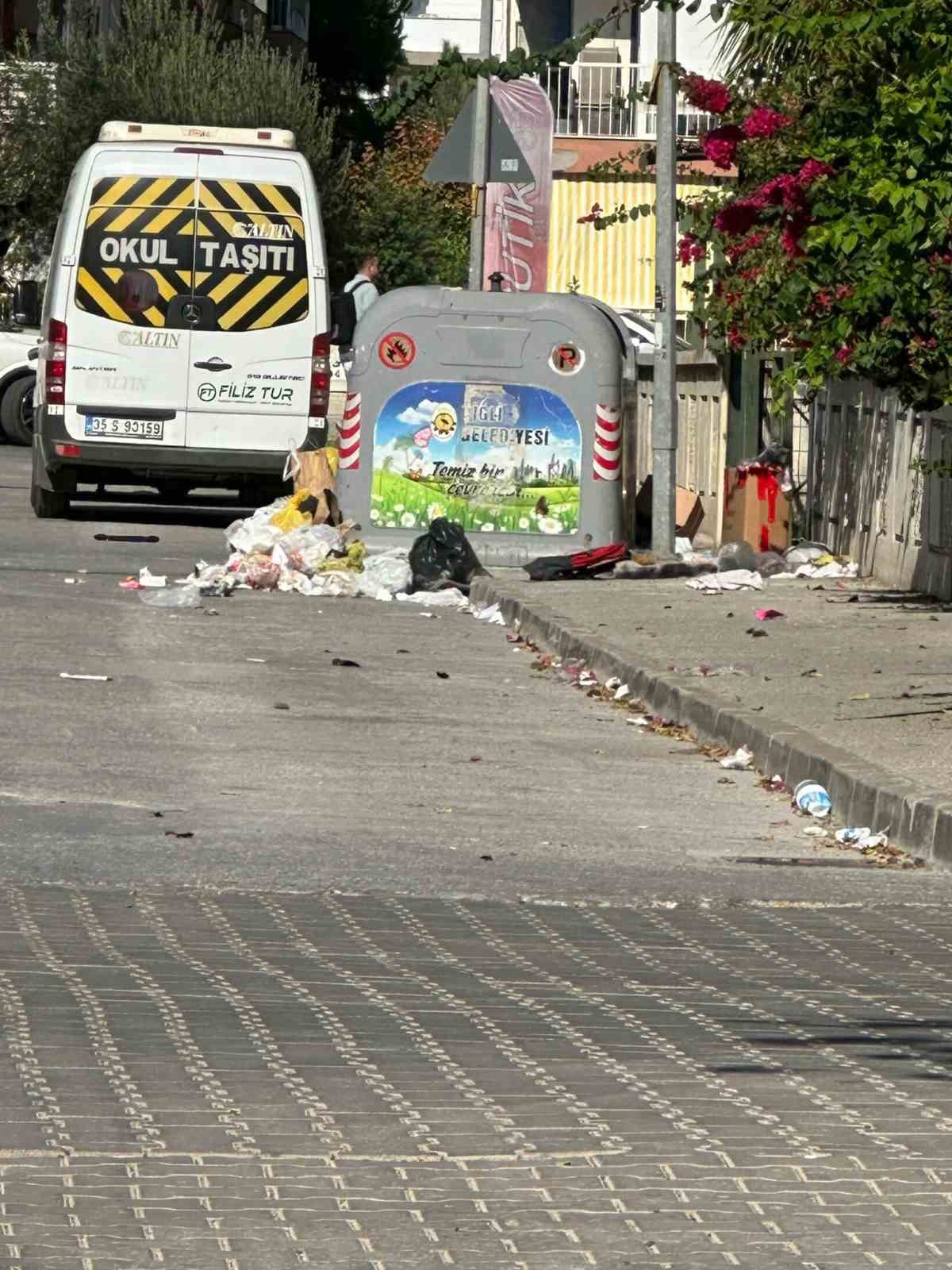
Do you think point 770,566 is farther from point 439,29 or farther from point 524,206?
point 439,29

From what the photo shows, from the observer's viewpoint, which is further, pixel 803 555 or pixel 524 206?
pixel 524 206

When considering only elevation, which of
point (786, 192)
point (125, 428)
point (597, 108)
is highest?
point (597, 108)

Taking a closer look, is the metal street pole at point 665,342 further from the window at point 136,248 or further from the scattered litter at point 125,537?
the window at point 136,248

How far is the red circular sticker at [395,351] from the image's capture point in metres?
19.6

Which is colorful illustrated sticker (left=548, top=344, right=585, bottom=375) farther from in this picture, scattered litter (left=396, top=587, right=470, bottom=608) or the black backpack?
the black backpack

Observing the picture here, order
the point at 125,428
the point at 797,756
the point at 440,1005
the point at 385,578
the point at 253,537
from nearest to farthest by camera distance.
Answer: the point at 440,1005 < the point at 797,756 < the point at 385,578 < the point at 253,537 < the point at 125,428

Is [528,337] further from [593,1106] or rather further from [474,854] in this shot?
[593,1106]

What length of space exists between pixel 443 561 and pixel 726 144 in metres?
3.32

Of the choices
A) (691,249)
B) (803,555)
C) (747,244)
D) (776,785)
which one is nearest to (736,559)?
(803,555)

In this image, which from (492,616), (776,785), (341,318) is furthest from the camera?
(341,318)

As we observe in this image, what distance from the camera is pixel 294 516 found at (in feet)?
63.3

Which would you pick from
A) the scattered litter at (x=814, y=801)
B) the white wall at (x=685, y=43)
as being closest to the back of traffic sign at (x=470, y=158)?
the scattered litter at (x=814, y=801)

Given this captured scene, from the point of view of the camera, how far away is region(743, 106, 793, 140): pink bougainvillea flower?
17922 millimetres

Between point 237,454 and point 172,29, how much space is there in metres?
30.5
